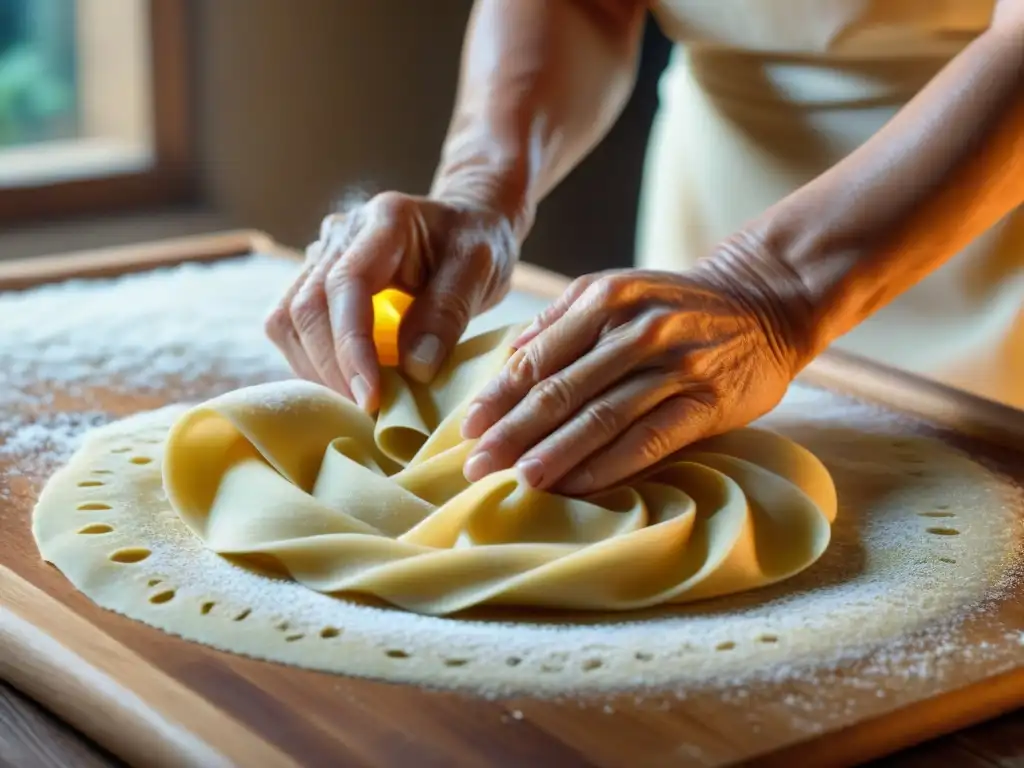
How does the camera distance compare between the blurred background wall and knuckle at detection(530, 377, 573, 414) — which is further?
the blurred background wall

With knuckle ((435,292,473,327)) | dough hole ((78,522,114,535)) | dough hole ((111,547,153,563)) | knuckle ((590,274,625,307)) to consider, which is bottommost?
dough hole ((78,522,114,535))

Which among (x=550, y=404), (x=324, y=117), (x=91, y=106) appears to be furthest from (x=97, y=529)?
(x=91, y=106)

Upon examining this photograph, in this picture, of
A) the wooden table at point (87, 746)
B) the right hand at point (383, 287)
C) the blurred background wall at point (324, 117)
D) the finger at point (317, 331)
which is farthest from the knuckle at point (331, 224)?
the blurred background wall at point (324, 117)

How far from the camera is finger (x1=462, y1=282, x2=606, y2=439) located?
3.99ft

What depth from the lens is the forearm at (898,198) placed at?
136 cm

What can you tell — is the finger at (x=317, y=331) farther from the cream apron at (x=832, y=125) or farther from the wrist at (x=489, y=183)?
the cream apron at (x=832, y=125)

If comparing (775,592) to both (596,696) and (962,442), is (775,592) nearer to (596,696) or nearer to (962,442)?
(596,696)

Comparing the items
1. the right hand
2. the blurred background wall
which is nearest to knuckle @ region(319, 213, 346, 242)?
the right hand

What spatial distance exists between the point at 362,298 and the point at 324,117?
7.08 feet

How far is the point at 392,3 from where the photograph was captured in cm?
339

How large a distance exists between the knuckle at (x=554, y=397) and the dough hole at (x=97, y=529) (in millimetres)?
358

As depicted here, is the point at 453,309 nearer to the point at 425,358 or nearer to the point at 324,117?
the point at 425,358

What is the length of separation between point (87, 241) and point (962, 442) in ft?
7.31

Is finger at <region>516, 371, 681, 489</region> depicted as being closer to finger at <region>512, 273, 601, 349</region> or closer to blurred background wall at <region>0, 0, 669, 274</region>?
finger at <region>512, 273, 601, 349</region>
